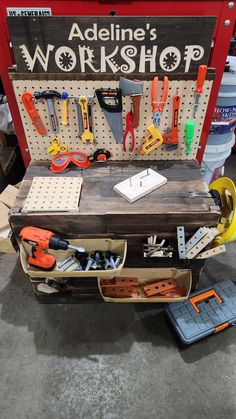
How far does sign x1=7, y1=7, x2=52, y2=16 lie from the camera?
A: 1.26 metres

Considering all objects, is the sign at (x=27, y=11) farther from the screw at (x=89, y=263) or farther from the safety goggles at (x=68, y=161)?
the screw at (x=89, y=263)

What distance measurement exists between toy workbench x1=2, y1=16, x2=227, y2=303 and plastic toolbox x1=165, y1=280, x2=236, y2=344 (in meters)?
0.13

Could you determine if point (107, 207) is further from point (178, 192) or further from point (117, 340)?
point (117, 340)

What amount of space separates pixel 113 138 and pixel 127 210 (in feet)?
1.39

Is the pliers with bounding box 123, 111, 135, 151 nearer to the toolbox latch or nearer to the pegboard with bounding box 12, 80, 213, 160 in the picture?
the pegboard with bounding box 12, 80, 213, 160

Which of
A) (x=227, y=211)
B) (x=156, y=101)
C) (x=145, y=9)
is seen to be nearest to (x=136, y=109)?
(x=156, y=101)

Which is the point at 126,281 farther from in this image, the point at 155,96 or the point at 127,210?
the point at 155,96

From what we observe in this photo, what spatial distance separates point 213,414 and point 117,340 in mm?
591

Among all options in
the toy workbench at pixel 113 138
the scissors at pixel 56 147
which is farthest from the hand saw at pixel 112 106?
the scissors at pixel 56 147

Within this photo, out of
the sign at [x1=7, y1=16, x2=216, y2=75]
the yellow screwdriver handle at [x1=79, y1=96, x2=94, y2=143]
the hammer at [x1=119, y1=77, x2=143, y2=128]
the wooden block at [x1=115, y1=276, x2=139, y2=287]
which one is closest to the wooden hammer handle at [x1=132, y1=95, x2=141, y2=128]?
the hammer at [x1=119, y1=77, x2=143, y2=128]

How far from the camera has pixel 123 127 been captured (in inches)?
58.0

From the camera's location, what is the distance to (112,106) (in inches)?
54.2

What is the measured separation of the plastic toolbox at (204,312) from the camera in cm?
155

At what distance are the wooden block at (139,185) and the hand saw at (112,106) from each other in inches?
9.7
